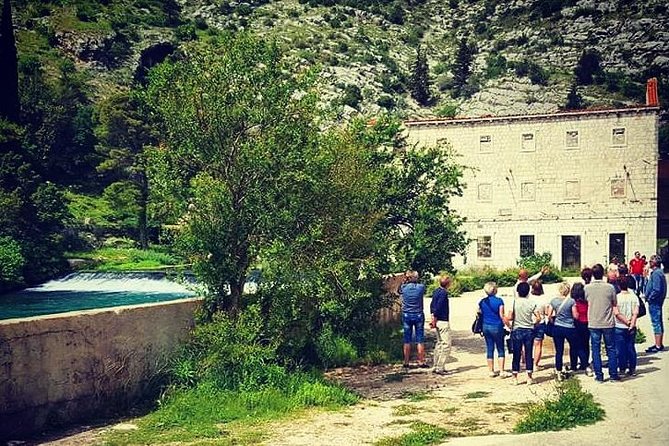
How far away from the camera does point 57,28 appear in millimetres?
99438

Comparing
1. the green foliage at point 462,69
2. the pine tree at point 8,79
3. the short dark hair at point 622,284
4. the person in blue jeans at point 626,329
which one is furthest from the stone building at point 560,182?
the green foliage at point 462,69

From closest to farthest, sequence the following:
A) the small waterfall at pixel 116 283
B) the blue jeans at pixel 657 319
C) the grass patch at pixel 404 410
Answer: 1. the grass patch at pixel 404 410
2. the blue jeans at pixel 657 319
3. the small waterfall at pixel 116 283

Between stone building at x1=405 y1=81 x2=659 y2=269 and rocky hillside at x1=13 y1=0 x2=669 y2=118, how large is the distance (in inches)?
1491

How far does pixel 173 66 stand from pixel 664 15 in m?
114

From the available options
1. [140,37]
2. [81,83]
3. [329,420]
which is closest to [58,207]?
[81,83]

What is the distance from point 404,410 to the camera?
10570 mm

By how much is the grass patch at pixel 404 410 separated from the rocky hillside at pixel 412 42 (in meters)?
74.7

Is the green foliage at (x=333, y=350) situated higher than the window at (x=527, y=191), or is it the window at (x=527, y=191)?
the window at (x=527, y=191)

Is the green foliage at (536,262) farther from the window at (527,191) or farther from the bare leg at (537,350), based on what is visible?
the bare leg at (537,350)

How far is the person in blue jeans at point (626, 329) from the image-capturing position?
1166 centimetres

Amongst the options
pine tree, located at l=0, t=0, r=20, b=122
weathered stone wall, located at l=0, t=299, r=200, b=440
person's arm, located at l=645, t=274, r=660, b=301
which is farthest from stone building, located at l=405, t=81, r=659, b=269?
weathered stone wall, located at l=0, t=299, r=200, b=440

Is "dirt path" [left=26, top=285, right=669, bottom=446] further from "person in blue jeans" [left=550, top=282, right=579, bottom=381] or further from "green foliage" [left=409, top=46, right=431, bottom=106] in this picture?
"green foliage" [left=409, top=46, right=431, bottom=106]

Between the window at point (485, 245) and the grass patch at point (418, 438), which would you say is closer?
the grass patch at point (418, 438)

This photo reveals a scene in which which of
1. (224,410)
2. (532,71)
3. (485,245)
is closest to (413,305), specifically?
(224,410)
